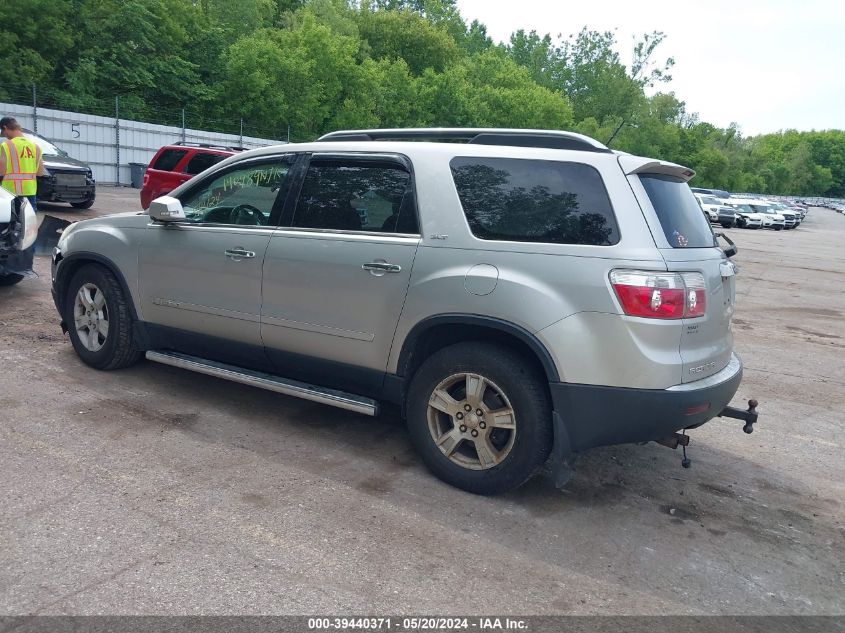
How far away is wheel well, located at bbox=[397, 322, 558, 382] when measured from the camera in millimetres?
3664

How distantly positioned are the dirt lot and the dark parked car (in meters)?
11.2

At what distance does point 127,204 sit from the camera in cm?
1939

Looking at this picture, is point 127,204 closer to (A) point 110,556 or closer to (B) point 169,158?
(B) point 169,158

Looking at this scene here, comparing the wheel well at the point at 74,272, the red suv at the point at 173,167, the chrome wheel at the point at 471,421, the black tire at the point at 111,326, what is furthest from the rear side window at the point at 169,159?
the chrome wheel at the point at 471,421

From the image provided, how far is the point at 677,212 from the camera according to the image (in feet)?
12.8

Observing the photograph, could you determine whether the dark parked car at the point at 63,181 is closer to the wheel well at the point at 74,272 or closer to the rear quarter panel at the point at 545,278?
the wheel well at the point at 74,272

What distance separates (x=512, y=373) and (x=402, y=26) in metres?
62.6

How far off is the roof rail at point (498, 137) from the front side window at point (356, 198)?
400mm

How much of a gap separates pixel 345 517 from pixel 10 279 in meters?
6.60

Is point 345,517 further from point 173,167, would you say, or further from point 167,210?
point 173,167

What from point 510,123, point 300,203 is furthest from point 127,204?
point 510,123

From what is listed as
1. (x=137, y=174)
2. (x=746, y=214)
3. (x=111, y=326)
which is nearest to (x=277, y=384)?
(x=111, y=326)

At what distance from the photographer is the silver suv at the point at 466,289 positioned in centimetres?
353

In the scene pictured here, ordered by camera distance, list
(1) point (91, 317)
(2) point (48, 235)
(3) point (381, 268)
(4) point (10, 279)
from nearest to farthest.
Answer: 1. (3) point (381, 268)
2. (1) point (91, 317)
3. (4) point (10, 279)
4. (2) point (48, 235)
